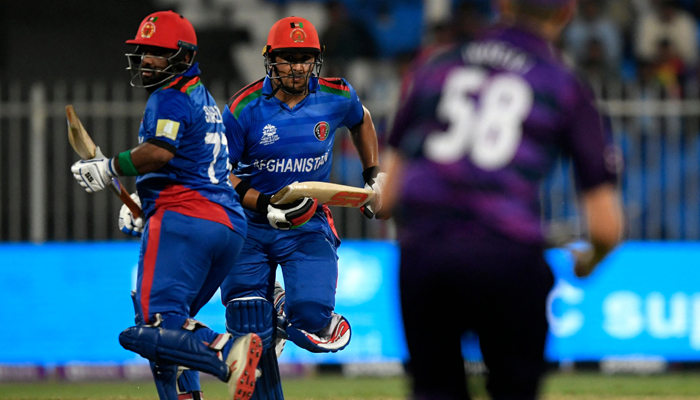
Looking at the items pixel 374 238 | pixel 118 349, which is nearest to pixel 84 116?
pixel 118 349

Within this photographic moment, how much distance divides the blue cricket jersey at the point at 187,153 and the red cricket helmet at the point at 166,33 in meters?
0.17

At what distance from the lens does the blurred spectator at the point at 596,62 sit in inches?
487

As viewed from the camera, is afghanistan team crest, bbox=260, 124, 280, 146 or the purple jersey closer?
the purple jersey

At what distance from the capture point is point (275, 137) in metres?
6.36

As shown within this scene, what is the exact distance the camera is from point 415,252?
3332 mm

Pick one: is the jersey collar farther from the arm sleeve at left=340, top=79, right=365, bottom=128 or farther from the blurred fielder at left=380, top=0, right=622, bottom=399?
the blurred fielder at left=380, top=0, right=622, bottom=399

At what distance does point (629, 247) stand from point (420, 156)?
7.47 m

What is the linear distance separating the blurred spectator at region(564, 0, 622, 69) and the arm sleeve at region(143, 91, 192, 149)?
791 centimetres

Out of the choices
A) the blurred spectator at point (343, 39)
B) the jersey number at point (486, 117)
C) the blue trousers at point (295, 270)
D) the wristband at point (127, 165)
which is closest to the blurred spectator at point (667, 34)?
the blurred spectator at point (343, 39)

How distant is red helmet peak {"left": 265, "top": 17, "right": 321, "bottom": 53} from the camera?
638 centimetres

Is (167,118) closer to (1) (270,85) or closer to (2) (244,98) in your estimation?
(2) (244,98)

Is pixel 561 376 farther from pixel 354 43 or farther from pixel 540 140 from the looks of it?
pixel 540 140

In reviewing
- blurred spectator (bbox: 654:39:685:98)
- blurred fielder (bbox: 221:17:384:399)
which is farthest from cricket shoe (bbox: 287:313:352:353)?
blurred spectator (bbox: 654:39:685:98)

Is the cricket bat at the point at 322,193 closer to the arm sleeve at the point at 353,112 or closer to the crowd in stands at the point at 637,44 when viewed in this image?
the arm sleeve at the point at 353,112
